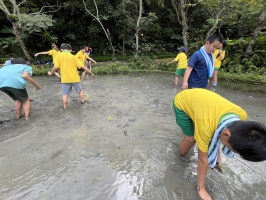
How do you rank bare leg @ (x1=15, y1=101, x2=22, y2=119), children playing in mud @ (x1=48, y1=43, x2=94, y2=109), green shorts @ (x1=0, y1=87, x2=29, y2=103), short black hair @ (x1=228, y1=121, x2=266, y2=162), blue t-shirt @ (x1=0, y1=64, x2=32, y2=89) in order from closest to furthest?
short black hair @ (x1=228, y1=121, x2=266, y2=162)
blue t-shirt @ (x1=0, y1=64, x2=32, y2=89)
green shorts @ (x1=0, y1=87, x2=29, y2=103)
bare leg @ (x1=15, y1=101, x2=22, y2=119)
children playing in mud @ (x1=48, y1=43, x2=94, y2=109)

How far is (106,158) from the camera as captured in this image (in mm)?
3572

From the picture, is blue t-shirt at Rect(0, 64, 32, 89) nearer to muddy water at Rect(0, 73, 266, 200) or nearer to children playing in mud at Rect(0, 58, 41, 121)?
children playing in mud at Rect(0, 58, 41, 121)

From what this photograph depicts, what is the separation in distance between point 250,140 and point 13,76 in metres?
4.50

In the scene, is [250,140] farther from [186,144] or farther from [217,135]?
[186,144]

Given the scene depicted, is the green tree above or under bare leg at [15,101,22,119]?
above

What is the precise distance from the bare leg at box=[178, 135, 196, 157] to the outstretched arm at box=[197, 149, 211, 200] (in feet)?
1.84

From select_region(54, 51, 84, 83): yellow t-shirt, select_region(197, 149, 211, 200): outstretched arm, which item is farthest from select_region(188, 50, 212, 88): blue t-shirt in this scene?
select_region(54, 51, 84, 83): yellow t-shirt

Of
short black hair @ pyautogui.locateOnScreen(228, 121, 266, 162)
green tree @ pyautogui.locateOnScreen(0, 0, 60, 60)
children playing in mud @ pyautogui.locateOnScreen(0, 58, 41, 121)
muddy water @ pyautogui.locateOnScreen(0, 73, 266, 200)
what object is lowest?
muddy water @ pyautogui.locateOnScreen(0, 73, 266, 200)

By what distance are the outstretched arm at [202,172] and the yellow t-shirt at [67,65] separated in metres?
4.08

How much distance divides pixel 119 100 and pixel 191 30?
16.1 m

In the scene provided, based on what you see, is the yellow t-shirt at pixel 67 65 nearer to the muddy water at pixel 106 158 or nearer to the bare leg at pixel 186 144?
the muddy water at pixel 106 158

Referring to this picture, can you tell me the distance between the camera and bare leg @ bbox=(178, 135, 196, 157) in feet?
9.88

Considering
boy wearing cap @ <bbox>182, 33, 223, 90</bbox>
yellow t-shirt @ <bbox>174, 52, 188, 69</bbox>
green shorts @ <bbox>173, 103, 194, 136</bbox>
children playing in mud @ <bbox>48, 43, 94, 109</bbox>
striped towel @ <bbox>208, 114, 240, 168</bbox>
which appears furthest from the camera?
yellow t-shirt @ <bbox>174, 52, 188, 69</bbox>

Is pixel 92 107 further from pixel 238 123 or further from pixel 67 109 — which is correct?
pixel 238 123
